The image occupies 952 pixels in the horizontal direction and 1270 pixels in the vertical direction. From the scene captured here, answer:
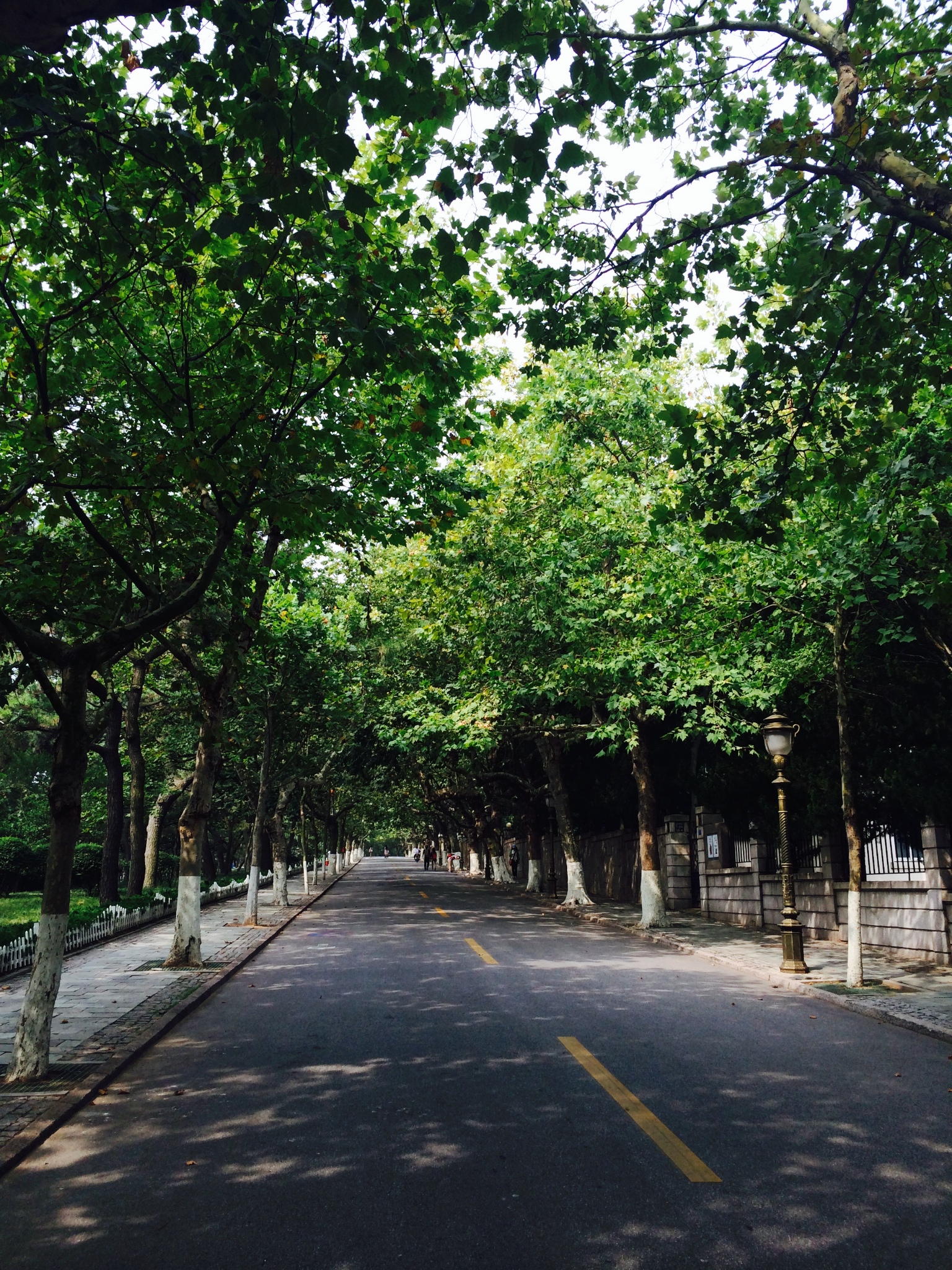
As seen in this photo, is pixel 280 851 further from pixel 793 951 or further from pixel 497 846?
pixel 793 951

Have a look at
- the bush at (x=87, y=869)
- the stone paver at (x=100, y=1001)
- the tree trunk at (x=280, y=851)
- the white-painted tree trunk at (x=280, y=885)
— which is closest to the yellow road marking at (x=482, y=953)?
the stone paver at (x=100, y=1001)

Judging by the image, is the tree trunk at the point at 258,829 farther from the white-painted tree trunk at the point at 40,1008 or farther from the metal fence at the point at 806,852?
the white-painted tree trunk at the point at 40,1008

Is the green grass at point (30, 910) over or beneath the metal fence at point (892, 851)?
beneath

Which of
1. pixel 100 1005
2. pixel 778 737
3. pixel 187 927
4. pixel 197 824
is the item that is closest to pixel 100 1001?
pixel 100 1005

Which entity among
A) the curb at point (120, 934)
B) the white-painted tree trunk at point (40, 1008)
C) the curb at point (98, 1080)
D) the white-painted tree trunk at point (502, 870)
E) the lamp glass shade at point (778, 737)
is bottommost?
the white-painted tree trunk at point (502, 870)

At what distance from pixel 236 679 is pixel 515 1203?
41.1 ft

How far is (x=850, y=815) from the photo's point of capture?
12.6m

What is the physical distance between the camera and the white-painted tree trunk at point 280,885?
29.0 metres

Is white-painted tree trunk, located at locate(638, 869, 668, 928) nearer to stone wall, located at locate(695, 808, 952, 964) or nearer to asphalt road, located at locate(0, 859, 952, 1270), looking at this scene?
stone wall, located at locate(695, 808, 952, 964)

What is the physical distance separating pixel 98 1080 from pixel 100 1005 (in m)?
4.24

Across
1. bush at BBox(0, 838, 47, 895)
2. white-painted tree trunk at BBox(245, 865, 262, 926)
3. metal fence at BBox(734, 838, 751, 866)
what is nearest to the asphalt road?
metal fence at BBox(734, 838, 751, 866)

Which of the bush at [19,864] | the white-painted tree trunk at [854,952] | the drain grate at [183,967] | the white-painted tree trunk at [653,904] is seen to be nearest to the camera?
the white-painted tree trunk at [854,952]

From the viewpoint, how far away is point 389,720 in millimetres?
28594

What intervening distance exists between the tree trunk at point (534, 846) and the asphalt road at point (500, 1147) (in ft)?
84.0
